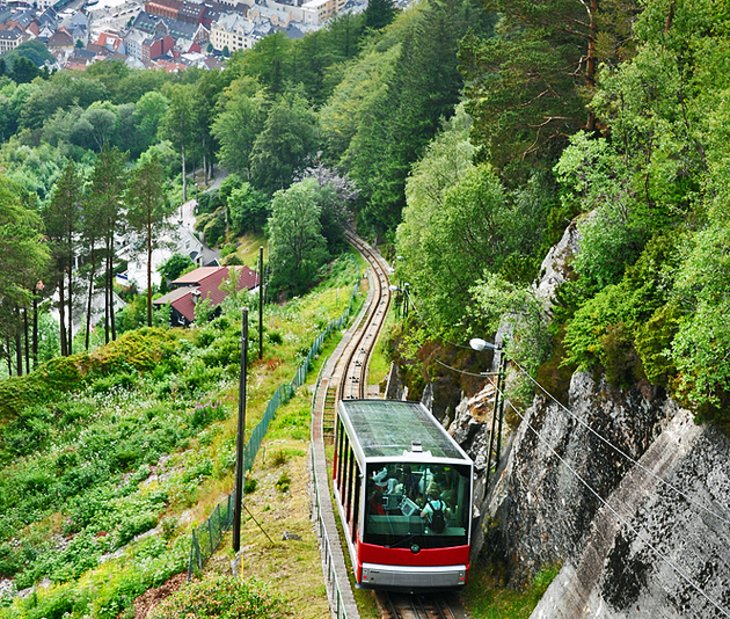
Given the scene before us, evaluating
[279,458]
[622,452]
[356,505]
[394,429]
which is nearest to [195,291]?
[279,458]

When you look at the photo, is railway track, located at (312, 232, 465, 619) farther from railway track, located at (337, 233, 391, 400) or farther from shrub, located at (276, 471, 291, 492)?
shrub, located at (276, 471, 291, 492)

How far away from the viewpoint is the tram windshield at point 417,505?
17.6 meters

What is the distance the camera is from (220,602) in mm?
17094

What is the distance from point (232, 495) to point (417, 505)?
9.50 m

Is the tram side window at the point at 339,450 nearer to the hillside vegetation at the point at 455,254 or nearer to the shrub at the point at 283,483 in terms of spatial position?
the shrub at the point at 283,483

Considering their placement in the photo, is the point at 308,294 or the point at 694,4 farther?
the point at 308,294

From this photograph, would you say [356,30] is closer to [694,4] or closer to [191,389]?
[191,389]

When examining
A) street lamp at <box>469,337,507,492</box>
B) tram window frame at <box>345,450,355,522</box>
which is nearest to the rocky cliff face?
street lamp at <box>469,337,507,492</box>

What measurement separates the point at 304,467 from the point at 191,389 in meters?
15.1

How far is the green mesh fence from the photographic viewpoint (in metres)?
22.5

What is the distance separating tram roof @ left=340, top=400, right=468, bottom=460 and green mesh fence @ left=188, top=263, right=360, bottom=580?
5.03m

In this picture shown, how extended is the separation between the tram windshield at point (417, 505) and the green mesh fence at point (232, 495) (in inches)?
248

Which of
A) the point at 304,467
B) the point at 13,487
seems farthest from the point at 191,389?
the point at 304,467

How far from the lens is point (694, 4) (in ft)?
60.9
